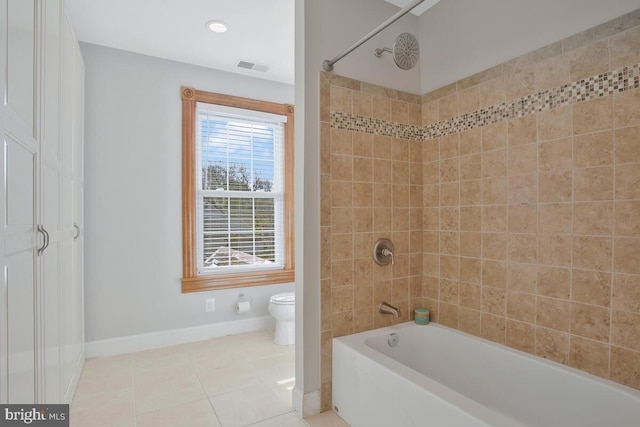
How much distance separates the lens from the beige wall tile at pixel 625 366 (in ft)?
4.53

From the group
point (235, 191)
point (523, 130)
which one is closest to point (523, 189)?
point (523, 130)

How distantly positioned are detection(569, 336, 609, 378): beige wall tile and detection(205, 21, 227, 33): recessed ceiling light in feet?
9.57

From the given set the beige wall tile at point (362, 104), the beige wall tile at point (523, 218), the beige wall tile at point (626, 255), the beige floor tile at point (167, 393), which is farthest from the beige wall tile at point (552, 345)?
the beige floor tile at point (167, 393)

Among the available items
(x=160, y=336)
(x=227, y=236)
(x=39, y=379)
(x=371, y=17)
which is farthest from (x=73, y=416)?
(x=371, y=17)

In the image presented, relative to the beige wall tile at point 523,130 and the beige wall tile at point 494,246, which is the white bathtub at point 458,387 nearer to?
the beige wall tile at point 494,246

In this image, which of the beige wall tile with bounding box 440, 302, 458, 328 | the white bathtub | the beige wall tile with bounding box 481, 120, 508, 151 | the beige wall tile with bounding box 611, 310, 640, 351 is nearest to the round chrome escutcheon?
the white bathtub

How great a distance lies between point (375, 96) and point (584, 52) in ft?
3.53

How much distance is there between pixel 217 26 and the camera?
2.45 m

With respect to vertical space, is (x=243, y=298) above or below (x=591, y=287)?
below

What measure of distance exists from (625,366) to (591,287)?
340 millimetres

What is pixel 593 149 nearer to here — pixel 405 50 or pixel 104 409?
pixel 405 50

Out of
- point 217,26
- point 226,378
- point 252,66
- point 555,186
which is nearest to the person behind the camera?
point 555,186

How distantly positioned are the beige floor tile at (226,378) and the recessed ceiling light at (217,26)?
2.56 m

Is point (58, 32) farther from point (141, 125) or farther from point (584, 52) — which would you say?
point (584, 52)
